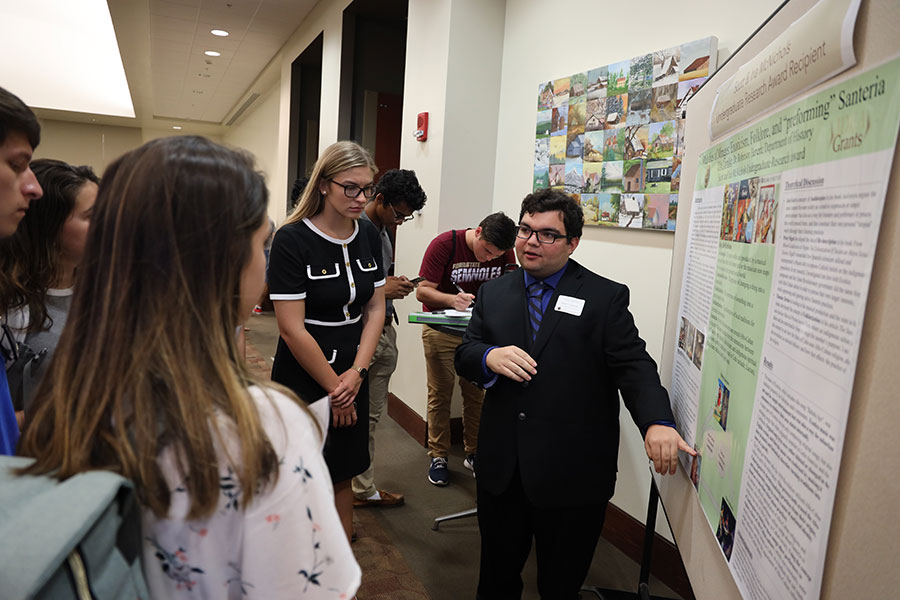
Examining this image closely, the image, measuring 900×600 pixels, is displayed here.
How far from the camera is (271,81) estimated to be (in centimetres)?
930

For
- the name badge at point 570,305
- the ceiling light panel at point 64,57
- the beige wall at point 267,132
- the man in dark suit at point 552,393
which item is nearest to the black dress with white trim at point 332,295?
the man in dark suit at point 552,393

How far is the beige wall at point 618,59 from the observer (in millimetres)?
2324

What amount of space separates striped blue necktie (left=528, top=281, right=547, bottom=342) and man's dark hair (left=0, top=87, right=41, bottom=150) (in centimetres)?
136

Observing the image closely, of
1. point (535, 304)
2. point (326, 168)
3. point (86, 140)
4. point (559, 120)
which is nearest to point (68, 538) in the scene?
point (535, 304)

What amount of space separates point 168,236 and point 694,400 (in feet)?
4.16

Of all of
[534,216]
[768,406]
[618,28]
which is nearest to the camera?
[768,406]

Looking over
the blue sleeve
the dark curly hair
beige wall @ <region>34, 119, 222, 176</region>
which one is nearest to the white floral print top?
the blue sleeve

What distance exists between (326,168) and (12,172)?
115 centimetres

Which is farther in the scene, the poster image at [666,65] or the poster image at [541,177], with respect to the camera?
the poster image at [541,177]

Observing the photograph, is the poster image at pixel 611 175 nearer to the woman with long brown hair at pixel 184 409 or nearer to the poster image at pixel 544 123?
the poster image at pixel 544 123

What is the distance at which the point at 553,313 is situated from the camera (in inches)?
70.7

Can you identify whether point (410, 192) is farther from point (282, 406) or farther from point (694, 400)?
point (282, 406)

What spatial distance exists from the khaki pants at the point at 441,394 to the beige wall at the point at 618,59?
0.93m

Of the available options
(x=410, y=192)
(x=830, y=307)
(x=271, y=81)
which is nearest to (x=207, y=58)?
(x=271, y=81)
